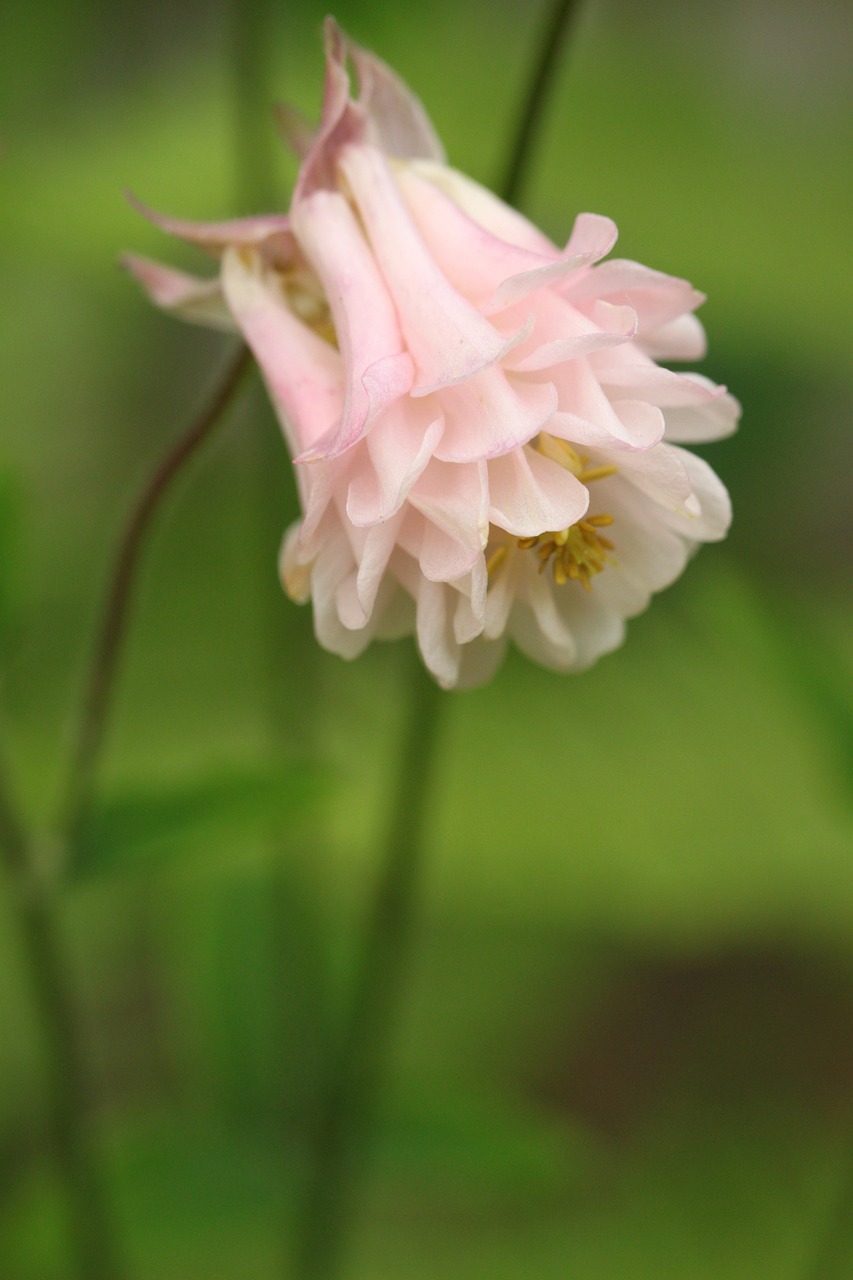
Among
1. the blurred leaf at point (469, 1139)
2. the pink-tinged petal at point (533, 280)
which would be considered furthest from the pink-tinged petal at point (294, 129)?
the blurred leaf at point (469, 1139)

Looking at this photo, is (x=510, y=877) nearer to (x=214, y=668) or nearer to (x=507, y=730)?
(x=507, y=730)

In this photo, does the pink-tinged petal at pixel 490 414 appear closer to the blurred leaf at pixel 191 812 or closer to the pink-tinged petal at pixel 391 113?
A: the pink-tinged petal at pixel 391 113

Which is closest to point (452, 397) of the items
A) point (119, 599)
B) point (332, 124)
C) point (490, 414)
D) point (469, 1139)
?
point (490, 414)

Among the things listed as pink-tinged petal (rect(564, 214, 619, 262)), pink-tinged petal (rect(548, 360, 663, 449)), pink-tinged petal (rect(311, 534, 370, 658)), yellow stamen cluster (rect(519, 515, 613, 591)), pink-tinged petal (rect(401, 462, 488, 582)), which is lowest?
pink-tinged petal (rect(311, 534, 370, 658))

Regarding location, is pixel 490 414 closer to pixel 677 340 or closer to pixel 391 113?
pixel 677 340

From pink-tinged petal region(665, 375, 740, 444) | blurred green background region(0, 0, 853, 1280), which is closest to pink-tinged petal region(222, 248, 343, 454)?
pink-tinged petal region(665, 375, 740, 444)

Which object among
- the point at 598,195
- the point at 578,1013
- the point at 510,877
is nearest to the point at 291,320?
the point at 510,877

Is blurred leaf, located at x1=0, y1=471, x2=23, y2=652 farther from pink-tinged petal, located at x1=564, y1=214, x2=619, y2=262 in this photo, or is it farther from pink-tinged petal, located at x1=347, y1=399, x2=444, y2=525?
pink-tinged petal, located at x1=564, y1=214, x2=619, y2=262
